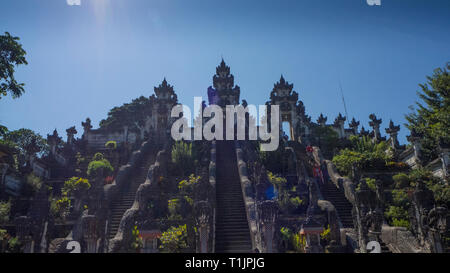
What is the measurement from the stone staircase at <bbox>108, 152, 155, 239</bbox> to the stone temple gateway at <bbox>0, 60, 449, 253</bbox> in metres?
0.05

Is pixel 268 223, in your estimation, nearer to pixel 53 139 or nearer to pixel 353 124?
pixel 53 139

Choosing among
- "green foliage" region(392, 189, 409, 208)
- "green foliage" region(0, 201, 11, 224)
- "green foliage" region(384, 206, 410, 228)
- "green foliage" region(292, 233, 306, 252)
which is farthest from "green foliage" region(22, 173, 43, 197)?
"green foliage" region(392, 189, 409, 208)

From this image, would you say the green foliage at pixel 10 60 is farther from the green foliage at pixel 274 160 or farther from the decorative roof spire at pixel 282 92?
the decorative roof spire at pixel 282 92

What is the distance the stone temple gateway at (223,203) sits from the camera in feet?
30.6

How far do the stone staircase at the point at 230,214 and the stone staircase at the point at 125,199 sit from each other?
416 cm

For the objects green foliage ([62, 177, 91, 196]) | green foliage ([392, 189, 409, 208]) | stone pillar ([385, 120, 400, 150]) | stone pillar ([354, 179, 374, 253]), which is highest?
stone pillar ([385, 120, 400, 150])

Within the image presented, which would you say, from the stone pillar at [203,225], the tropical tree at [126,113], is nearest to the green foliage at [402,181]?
the stone pillar at [203,225]

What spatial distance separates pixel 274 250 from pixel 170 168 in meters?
11.7

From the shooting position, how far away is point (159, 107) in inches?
1315

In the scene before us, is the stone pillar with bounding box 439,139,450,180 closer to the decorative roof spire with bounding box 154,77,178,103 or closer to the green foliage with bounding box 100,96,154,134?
the decorative roof spire with bounding box 154,77,178,103

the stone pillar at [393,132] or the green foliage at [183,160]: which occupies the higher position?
the stone pillar at [393,132]

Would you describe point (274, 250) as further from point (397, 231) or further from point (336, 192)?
point (336, 192)

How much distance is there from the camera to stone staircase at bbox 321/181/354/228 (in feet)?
45.3
